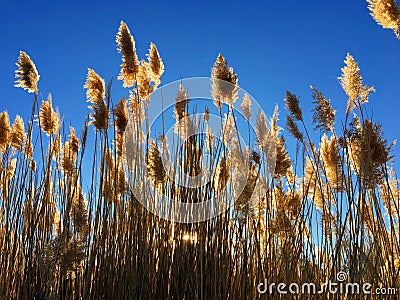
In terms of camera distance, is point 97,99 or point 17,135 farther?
point 17,135

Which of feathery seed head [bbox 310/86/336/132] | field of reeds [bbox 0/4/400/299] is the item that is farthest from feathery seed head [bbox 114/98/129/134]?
feathery seed head [bbox 310/86/336/132]

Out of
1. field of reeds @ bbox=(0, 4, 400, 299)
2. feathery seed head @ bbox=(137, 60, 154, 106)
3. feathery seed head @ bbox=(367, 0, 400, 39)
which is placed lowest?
field of reeds @ bbox=(0, 4, 400, 299)

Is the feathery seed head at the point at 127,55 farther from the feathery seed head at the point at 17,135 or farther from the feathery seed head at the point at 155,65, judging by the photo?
the feathery seed head at the point at 17,135

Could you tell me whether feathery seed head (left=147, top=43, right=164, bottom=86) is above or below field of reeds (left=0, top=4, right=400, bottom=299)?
above

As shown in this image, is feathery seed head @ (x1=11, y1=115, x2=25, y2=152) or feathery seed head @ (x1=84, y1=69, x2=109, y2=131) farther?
feathery seed head @ (x1=11, y1=115, x2=25, y2=152)

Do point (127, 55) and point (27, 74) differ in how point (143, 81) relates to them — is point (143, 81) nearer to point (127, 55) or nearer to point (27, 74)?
point (127, 55)

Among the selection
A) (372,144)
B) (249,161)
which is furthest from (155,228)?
(372,144)


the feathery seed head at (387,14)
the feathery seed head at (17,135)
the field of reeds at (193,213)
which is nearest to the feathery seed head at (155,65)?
the field of reeds at (193,213)

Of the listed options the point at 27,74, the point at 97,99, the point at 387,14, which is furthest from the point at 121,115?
the point at 387,14

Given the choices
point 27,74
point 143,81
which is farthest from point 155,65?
point 27,74

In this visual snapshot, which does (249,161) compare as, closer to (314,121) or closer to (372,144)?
(314,121)

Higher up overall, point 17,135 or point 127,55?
point 127,55

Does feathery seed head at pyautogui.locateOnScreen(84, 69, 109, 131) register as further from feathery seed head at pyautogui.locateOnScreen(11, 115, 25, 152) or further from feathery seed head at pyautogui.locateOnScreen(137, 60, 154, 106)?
feathery seed head at pyautogui.locateOnScreen(11, 115, 25, 152)

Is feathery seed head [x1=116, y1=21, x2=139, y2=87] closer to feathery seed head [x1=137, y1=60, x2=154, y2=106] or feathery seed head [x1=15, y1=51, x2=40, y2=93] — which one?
feathery seed head [x1=137, y1=60, x2=154, y2=106]
